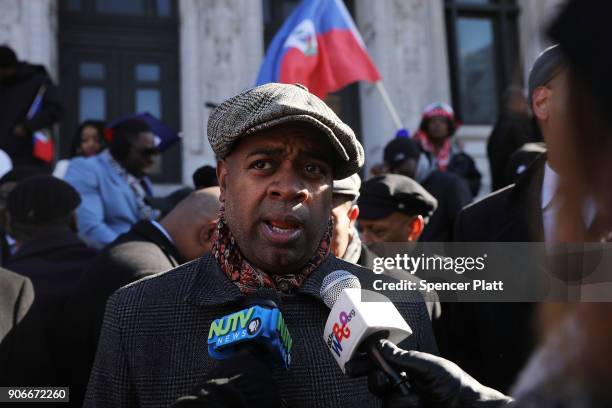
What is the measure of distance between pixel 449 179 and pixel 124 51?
7240mm

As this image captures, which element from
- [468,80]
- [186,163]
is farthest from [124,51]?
[468,80]

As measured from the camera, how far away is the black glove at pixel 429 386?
1.55m

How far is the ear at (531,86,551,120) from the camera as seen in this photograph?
2.92 m

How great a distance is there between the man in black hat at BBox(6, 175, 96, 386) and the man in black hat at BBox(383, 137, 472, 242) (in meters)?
2.25

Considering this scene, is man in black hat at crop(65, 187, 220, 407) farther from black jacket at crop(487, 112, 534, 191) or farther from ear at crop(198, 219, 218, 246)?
black jacket at crop(487, 112, 534, 191)

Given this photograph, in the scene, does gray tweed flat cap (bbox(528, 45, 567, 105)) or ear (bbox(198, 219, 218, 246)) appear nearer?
gray tweed flat cap (bbox(528, 45, 567, 105))

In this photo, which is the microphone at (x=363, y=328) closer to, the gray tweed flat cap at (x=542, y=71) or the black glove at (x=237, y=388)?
the black glove at (x=237, y=388)

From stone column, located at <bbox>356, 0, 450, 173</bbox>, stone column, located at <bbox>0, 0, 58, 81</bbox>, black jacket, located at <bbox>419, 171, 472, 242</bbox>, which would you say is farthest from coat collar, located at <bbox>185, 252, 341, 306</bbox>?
stone column, located at <bbox>356, 0, 450, 173</bbox>

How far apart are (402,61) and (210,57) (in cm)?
307

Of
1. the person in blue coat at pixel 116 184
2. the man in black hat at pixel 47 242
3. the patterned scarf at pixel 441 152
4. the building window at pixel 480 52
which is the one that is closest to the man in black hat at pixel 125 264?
the man in black hat at pixel 47 242

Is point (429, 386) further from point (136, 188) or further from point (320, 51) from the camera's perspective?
point (320, 51)

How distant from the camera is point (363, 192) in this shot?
4160mm

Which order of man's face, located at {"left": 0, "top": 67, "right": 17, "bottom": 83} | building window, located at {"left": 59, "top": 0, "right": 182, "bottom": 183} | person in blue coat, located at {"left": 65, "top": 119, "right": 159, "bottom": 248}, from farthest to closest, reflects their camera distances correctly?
building window, located at {"left": 59, "top": 0, "right": 182, "bottom": 183}, man's face, located at {"left": 0, "top": 67, "right": 17, "bottom": 83}, person in blue coat, located at {"left": 65, "top": 119, "right": 159, "bottom": 248}
